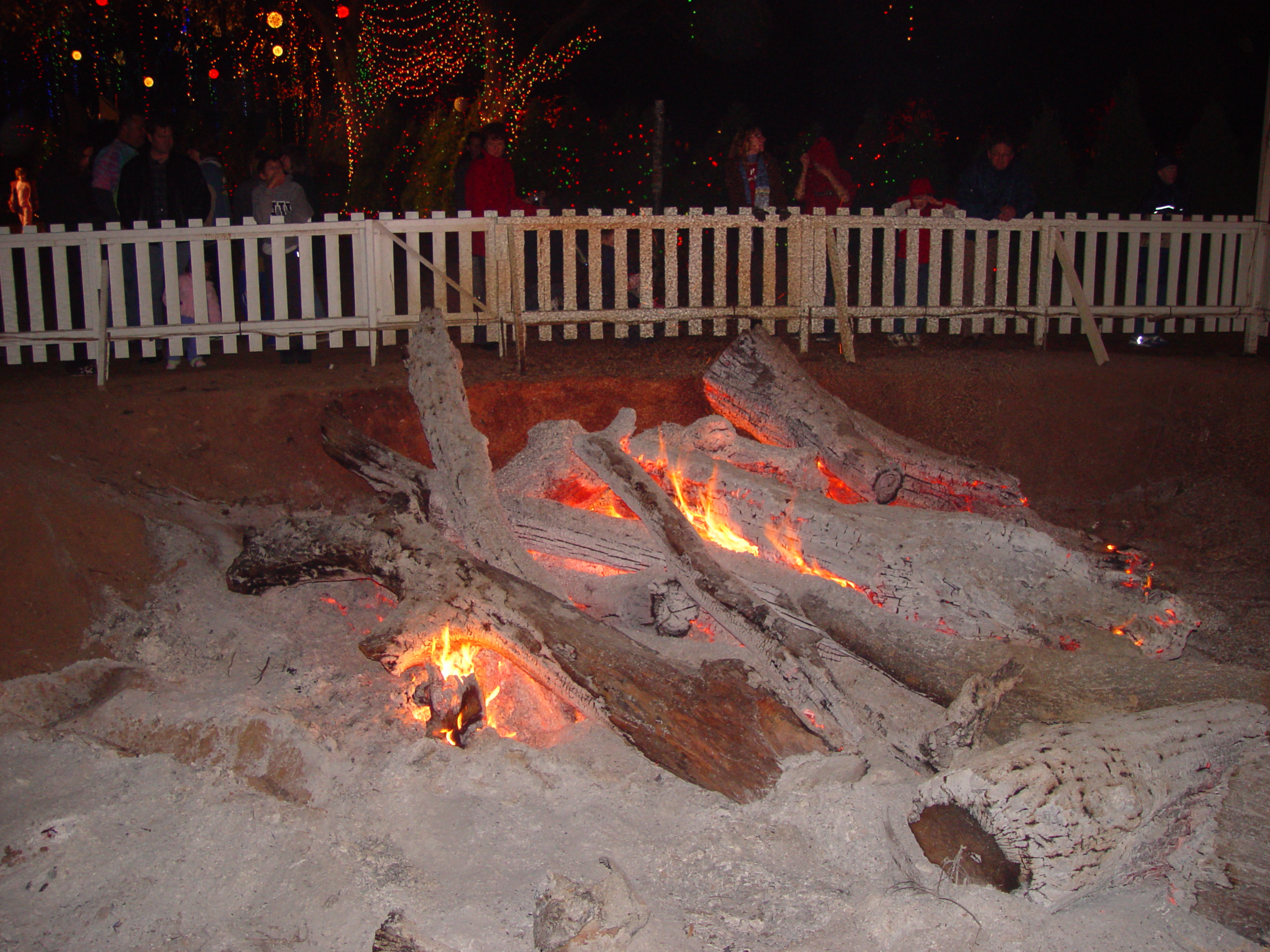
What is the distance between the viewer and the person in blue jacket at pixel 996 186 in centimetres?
744

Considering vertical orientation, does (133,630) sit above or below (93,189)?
below

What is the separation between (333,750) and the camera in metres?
2.83

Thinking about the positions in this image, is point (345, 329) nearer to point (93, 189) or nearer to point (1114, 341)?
point (93, 189)

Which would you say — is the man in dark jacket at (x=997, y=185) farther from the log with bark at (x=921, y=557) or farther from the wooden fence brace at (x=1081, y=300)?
the log with bark at (x=921, y=557)

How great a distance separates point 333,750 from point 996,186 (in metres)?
7.07

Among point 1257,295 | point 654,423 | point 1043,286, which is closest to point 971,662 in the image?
point 654,423

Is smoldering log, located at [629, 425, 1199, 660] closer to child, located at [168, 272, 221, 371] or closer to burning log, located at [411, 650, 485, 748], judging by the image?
burning log, located at [411, 650, 485, 748]

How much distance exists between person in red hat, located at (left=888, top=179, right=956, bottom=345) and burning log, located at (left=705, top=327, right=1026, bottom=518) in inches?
80.4

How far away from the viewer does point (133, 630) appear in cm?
344

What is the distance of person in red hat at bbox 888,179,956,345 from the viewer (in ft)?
21.9

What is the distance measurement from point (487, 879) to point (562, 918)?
33 centimetres

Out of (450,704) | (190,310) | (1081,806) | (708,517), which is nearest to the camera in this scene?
(1081,806)

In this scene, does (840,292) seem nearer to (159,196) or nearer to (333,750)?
(333,750)

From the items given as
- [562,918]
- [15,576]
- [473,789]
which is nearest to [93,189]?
[15,576]
